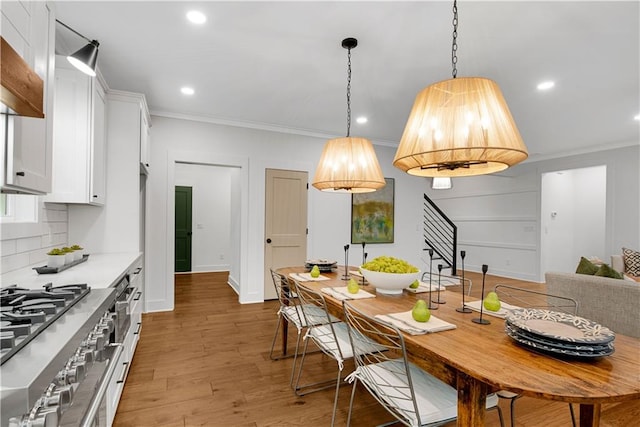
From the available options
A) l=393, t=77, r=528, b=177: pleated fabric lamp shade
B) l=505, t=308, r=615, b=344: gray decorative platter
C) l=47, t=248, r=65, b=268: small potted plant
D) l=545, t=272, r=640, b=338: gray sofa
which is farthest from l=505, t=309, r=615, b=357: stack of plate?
l=47, t=248, r=65, b=268: small potted plant

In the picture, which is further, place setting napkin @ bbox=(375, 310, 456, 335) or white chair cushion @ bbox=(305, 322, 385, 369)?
white chair cushion @ bbox=(305, 322, 385, 369)

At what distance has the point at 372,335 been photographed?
1.64m

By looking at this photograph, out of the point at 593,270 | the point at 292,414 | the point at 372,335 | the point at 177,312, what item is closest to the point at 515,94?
the point at 593,270

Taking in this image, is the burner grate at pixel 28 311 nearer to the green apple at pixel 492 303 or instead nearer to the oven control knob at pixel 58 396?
the oven control knob at pixel 58 396

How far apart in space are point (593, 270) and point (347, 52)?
3038 millimetres

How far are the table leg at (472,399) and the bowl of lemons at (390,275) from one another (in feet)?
2.84

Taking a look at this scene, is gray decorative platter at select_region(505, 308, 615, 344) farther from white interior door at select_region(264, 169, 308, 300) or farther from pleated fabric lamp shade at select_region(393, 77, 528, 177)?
white interior door at select_region(264, 169, 308, 300)

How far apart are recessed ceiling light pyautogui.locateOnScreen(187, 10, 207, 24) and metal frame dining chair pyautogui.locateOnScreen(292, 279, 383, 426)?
6.95ft

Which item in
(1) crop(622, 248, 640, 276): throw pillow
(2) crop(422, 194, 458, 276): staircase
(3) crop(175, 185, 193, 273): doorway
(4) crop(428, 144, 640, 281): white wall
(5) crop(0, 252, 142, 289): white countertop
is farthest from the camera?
(2) crop(422, 194, 458, 276): staircase

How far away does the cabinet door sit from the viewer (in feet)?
8.84

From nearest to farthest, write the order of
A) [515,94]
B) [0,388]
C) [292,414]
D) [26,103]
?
1. [0,388]
2. [26,103]
3. [292,414]
4. [515,94]

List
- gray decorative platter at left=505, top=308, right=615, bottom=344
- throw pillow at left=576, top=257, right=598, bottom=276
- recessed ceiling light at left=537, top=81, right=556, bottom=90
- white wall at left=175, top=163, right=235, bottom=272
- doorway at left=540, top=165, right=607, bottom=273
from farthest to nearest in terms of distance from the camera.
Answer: white wall at left=175, top=163, right=235, bottom=272 → doorway at left=540, top=165, right=607, bottom=273 → recessed ceiling light at left=537, top=81, right=556, bottom=90 → throw pillow at left=576, top=257, right=598, bottom=276 → gray decorative platter at left=505, top=308, right=615, bottom=344

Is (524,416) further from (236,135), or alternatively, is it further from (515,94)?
(236,135)

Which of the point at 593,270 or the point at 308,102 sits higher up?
the point at 308,102
